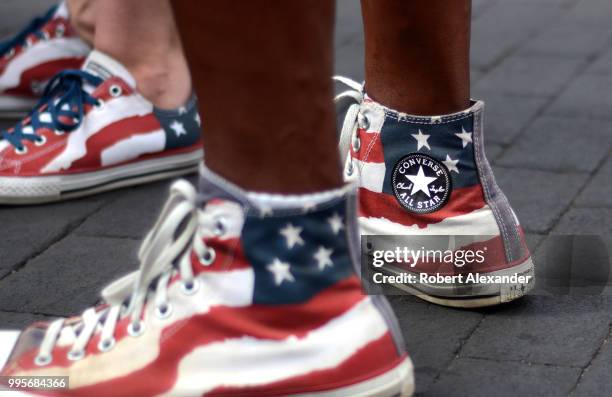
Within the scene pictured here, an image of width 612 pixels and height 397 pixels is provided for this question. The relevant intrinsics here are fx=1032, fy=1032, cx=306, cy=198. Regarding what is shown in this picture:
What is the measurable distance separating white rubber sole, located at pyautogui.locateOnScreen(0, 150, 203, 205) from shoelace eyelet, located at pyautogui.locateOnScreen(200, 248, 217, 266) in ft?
3.25

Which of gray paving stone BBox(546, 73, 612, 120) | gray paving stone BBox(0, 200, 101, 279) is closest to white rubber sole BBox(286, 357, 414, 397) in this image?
gray paving stone BBox(0, 200, 101, 279)

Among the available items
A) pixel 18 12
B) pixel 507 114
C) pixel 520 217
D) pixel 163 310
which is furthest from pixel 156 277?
pixel 18 12

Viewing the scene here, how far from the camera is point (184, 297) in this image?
124cm

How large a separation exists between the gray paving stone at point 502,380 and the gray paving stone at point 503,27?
1639 millimetres

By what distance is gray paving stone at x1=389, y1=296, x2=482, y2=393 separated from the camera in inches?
56.4

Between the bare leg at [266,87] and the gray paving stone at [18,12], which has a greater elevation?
the bare leg at [266,87]

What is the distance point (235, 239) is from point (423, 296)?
505 millimetres

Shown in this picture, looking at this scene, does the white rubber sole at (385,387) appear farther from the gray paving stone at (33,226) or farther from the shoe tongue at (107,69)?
the shoe tongue at (107,69)

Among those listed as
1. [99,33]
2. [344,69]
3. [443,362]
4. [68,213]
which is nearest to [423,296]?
[443,362]

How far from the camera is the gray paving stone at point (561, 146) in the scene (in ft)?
7.39

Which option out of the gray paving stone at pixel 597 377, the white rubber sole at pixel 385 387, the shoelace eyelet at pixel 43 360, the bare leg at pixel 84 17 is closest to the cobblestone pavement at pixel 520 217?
the gray paving stone at pixel 597 377

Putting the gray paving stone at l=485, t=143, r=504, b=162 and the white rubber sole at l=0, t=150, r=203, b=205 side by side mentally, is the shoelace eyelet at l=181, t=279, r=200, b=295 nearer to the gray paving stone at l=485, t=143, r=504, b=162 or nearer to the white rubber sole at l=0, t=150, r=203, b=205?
the white rubber sole at l=0, t=150, r=203, b=205

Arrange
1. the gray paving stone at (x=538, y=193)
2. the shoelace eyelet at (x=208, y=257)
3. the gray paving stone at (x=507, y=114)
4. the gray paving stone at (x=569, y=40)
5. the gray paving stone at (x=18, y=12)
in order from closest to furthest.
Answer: the shoelace eyelet at (x=208, y=257)
the gray paving stone at (x=538, y=193)
the gray paving stone at (x=507, y=114)
the gray paving stone at (x=569, y=40)
the gray paving stone at (x=18, y=12)

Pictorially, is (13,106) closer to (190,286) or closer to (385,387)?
(190,286)
